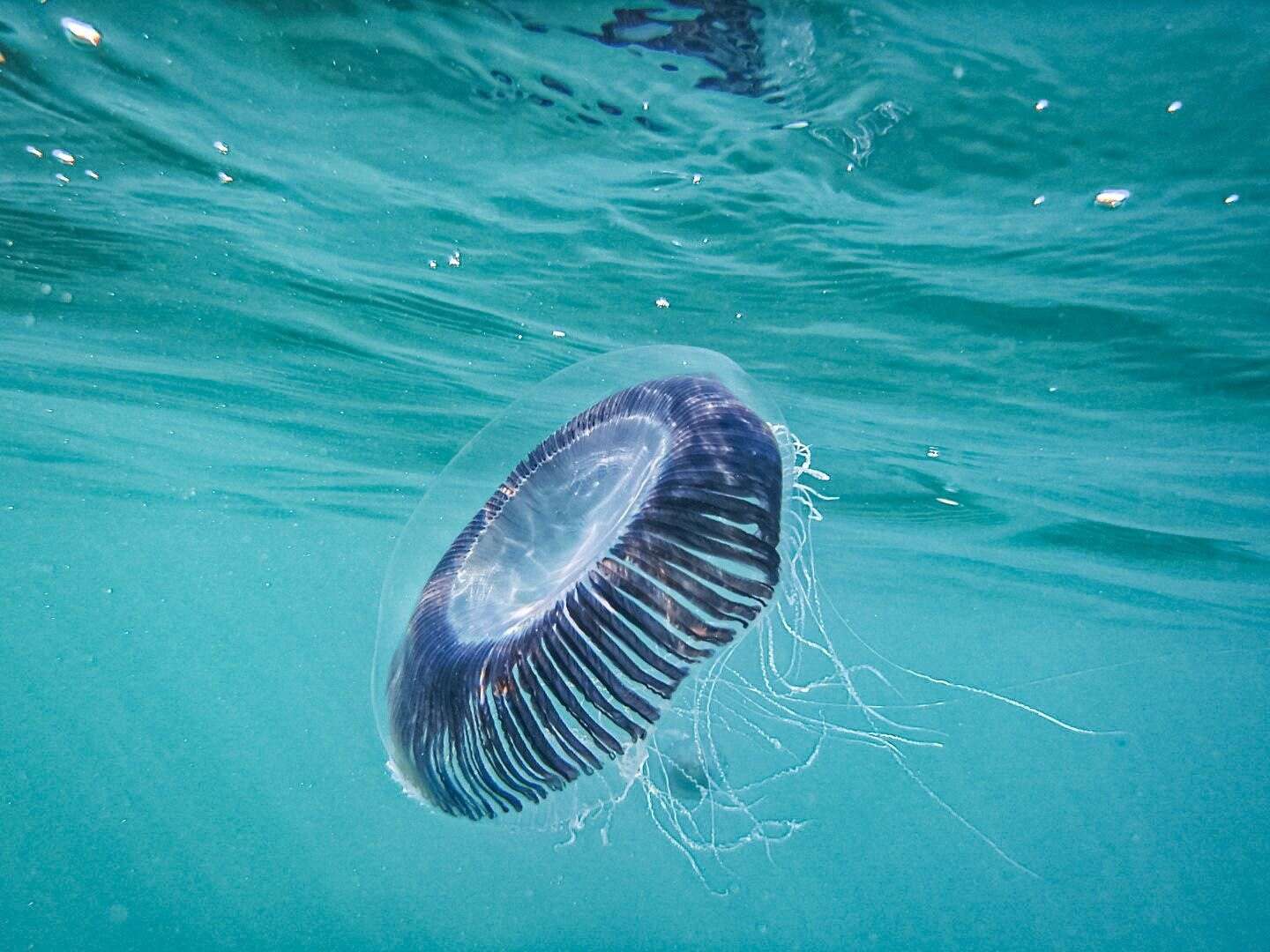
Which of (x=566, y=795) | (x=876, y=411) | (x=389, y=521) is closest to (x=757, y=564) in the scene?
(x=566, y=795)

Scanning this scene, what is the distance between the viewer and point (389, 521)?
2314cm

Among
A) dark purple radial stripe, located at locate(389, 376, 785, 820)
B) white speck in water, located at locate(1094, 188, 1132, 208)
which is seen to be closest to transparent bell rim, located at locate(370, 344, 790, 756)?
dark purple radial stripe, located at locate(389, 376, 785, 820)

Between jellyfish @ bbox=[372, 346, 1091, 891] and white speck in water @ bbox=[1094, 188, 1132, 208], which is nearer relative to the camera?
jellyfish @ bbox=[372, 346, 1091, 891]

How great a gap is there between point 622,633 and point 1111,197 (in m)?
5.74

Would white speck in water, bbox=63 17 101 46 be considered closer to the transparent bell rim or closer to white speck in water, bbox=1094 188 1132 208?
the transparent bell rim

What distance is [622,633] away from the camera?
2.73m

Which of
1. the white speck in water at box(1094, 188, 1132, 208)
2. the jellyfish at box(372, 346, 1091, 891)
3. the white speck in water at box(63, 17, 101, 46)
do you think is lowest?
the jellyfish at box(372, 346, 1091, 891)

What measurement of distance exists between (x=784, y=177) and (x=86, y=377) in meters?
11.5

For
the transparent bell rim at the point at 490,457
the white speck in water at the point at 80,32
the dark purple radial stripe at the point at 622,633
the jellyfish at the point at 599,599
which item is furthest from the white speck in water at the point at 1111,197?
the white speck in water at the point at 80,32

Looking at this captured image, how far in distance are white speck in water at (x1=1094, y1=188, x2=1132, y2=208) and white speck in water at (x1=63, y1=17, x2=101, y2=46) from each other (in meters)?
6.91

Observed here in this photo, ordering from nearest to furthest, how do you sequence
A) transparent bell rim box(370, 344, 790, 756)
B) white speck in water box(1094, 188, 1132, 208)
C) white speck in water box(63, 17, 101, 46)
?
1. transparent bell rim box(370, 344, 790, 756)
2. white speck in water box(63, 17, 101, 46)
3. white speck in water box(1094, 188, 1132, 208)

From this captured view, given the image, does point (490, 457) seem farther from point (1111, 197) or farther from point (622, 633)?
point (1111, 197)

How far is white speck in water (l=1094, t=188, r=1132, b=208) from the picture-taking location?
641 cm

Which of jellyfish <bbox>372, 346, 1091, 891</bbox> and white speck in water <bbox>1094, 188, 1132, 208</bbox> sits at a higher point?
white speck in water <bbox>1094, 188, 1132, 208</bbox>
